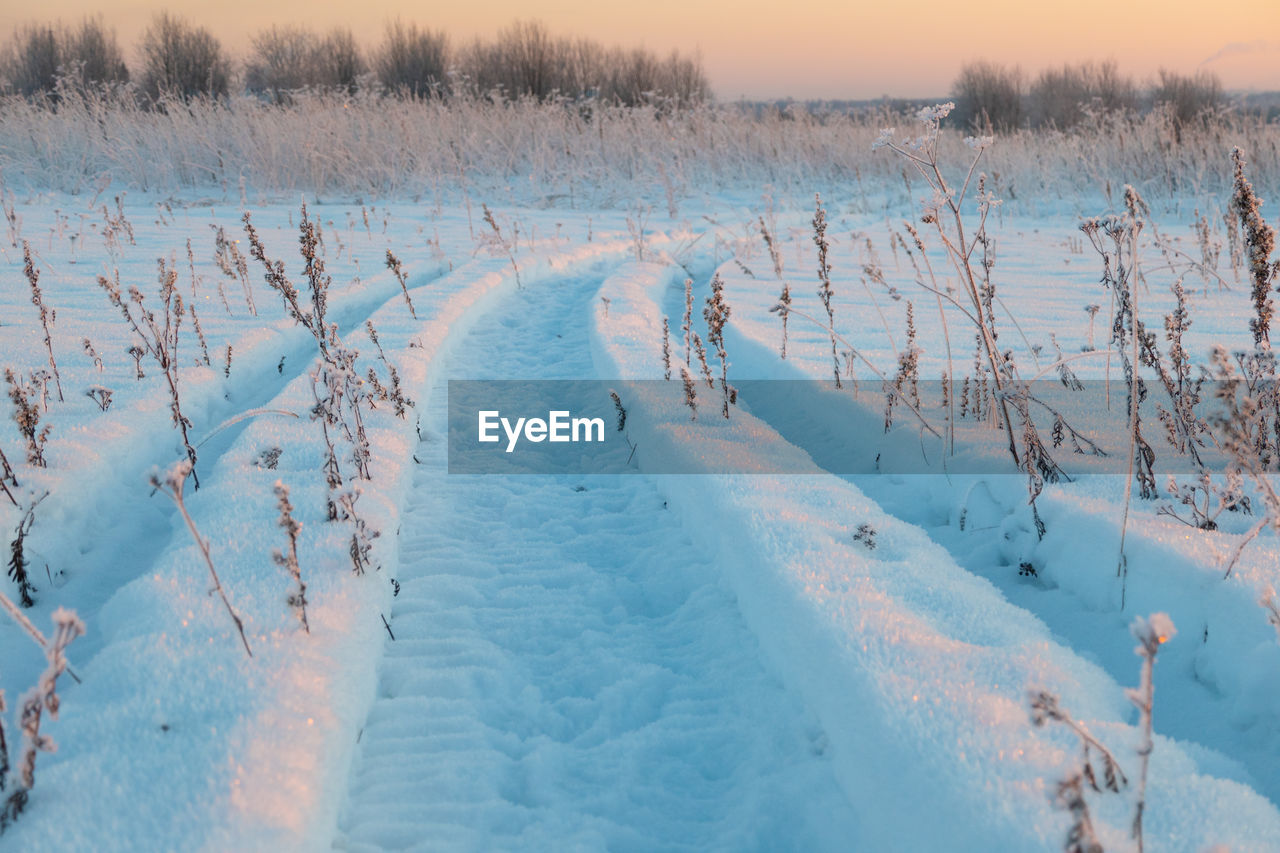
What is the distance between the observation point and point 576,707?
2.06 m

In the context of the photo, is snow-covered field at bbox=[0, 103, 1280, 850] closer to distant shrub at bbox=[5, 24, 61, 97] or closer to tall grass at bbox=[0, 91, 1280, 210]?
tall grass at bbox=[0, 91, 1280, 210]

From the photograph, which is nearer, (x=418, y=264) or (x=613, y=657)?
(x=613, y=657)

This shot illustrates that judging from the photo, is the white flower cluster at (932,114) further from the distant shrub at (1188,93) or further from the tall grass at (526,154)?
the distant shrub at (1188,93)

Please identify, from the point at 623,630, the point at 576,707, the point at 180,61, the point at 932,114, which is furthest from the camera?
the point at 180,61

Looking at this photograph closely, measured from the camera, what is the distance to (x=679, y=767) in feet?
6.19

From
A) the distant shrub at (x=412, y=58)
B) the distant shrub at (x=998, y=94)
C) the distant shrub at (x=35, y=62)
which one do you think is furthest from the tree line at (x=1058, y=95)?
the distant shrub at (x=35, y=62)

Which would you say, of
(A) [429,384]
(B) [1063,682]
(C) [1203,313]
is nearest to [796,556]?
(B) [1063,682]

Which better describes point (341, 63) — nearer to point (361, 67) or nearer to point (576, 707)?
point (361, 67)

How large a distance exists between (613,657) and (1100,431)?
219 cm

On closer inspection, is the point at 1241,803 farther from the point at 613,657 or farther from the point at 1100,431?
the point at 1100,431

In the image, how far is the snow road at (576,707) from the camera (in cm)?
172

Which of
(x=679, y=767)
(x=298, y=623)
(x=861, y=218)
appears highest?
(x=861, y=218)

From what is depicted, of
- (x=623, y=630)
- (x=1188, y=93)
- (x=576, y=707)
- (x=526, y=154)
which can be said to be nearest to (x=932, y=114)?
(x=623, y=630)

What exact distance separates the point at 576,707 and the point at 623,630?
362 millimetres
